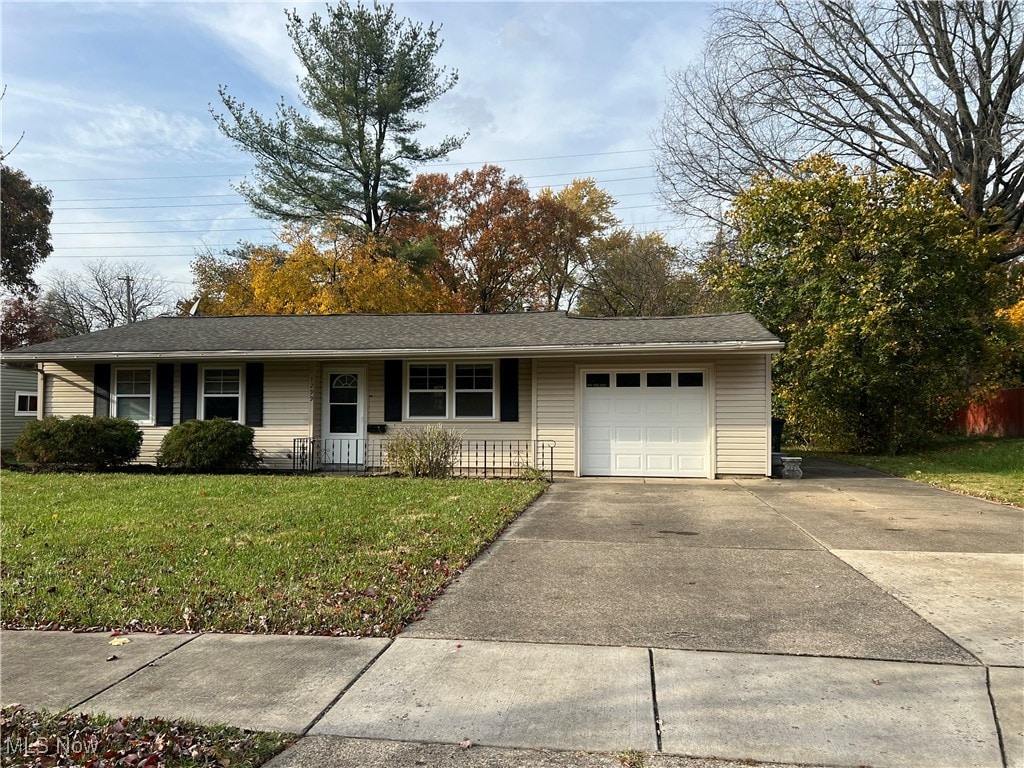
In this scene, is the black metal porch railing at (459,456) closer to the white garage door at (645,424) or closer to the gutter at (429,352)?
the white garage door at (645,424)

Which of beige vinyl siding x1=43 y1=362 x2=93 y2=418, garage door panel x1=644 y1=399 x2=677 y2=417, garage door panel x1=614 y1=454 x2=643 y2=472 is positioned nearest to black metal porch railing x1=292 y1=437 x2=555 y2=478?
garage door panel x1=614 y1=454 x2=643 y2=472

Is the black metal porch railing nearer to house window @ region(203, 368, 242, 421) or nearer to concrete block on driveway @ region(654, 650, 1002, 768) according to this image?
house window @ region(203, 368, 242, 421)

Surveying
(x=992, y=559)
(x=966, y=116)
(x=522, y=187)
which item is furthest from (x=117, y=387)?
(x=966, y=116)

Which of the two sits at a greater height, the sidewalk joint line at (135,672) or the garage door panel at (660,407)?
the garage door panel at (660,407)

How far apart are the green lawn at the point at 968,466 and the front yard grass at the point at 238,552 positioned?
725cm

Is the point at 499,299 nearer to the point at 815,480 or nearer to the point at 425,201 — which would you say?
the point at 425,201

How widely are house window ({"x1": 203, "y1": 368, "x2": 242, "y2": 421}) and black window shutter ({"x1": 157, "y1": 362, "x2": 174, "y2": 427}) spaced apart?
0.75 m

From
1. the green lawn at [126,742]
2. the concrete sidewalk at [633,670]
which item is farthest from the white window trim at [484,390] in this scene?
the green lawn at [126,742]

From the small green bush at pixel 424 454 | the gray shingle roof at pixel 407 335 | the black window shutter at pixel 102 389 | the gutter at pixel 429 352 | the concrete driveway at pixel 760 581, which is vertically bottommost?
the concrete driveway at pixel 760 581

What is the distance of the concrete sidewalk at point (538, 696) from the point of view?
113 inches

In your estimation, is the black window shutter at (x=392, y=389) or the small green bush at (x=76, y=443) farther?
the black window shutter at (x=392, y=389)

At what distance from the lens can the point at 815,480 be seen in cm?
1200

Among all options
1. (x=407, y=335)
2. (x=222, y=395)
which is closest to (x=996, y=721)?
(x=407, y=335)

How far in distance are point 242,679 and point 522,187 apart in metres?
30.3
